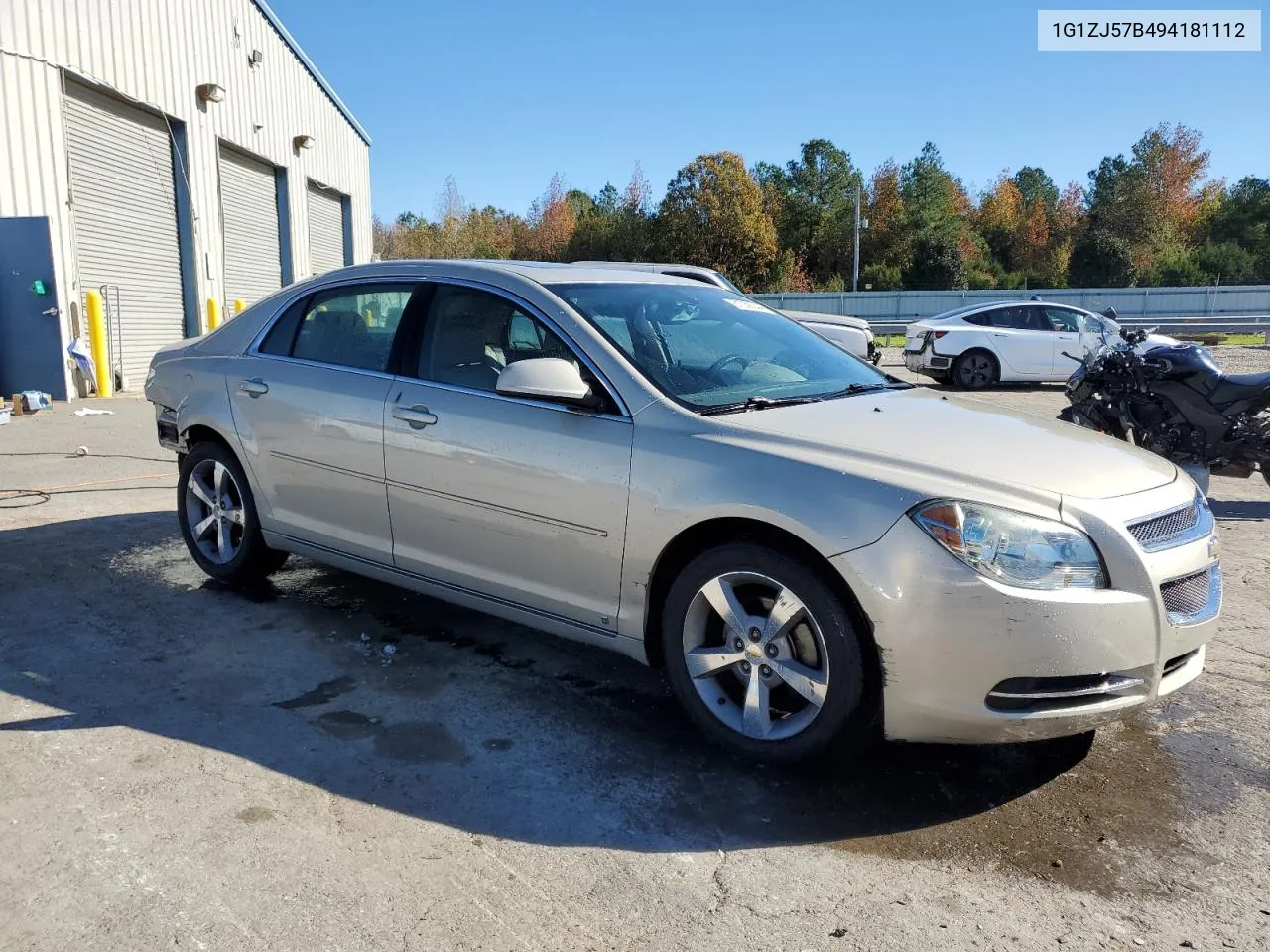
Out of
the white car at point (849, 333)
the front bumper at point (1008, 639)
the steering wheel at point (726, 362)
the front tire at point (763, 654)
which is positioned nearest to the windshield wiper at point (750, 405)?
the steering wheel at point (726, 362)

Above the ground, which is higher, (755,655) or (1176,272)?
(1176,272)

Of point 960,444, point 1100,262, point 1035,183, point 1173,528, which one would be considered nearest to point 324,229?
point 960,444

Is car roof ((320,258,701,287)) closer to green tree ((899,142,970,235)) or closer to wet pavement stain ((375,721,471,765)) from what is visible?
wet pavement stain ((375,721,471,765))

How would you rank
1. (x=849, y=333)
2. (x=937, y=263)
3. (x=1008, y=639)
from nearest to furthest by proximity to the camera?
(x=1008, y=639), (x=849, y=333), (x=937, y=263)

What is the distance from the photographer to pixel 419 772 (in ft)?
10.5

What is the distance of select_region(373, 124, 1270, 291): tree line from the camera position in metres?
53.4

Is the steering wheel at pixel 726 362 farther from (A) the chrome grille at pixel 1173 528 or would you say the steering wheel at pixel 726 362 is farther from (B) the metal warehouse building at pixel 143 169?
(B) the metal warehouse building at pixel 143 169

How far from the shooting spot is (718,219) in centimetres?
5269

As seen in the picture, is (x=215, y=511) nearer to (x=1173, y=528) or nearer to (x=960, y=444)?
(x=960, y=444)

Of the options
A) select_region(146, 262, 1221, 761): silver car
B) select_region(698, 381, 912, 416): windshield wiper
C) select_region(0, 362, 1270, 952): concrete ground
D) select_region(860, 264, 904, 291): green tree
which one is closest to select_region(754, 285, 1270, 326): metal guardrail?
select_region(860, 264, 904, 291): green tree

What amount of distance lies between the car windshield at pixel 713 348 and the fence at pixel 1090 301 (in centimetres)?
2763

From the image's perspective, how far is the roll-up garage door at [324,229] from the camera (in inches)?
991

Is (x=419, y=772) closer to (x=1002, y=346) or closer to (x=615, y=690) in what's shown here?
(x=615, y=690)

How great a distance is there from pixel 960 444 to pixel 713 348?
118 centimetres
